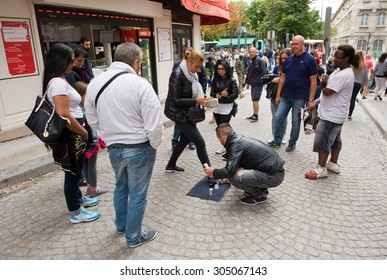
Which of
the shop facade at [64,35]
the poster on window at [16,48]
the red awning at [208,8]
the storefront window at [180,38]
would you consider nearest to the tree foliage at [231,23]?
the red awning at [208,8]

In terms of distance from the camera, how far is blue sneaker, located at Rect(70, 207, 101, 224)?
3.02m

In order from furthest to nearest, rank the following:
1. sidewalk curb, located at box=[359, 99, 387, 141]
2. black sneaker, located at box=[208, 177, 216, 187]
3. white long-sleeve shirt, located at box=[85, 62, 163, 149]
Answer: sidewalk curb, located at box=[359, 99, 387, 141] → black sneaker, located at box=[208, 177, 216, 187] → white long-sleeve shirt, located at box=[85, 62, 163, 149]

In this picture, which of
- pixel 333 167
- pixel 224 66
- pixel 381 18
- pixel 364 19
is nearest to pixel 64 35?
pixel 224 66

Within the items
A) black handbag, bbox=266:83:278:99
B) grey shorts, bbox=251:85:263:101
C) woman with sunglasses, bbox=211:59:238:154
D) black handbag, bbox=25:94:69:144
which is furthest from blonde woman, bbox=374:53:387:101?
black handbag, bbox=25:94:69:144

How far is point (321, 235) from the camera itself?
279 cm

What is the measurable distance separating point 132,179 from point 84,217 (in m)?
1.08

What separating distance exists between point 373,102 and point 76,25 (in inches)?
382

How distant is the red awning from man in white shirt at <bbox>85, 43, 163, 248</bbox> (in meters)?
6.42

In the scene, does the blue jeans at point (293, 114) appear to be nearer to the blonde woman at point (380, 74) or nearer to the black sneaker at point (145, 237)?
the black sneaker at point (145, 237)

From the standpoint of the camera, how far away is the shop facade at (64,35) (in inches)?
205

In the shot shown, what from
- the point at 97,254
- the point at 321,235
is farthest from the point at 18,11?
the point at 321,235

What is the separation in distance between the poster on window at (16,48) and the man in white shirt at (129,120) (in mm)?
3899

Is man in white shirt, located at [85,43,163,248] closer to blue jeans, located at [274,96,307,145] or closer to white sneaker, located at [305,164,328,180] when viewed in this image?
white sneaker, located at [305,164,328,180]

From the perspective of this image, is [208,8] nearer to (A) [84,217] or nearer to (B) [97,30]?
(B) [97,30]
